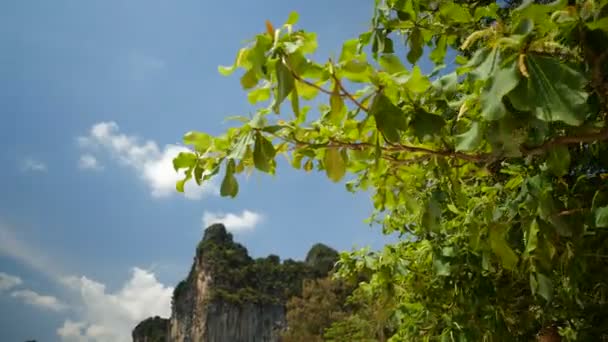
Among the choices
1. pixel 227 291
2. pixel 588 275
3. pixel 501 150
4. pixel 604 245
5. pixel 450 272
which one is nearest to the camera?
→ pixel 501 150

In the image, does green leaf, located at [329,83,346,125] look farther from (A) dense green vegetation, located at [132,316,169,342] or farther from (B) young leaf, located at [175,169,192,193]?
(A) dense green vegetation, located at [132,316,169,342]

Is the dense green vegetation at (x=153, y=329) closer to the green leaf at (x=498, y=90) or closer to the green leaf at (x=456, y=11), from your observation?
the green leaf at (x=456, y=11)

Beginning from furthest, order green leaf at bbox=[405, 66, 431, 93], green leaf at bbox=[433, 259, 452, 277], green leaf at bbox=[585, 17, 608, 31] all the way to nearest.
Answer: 1. green leaf at bbox=[433, 259, 452, 277]
2. green leaf at bbox=[405, 66, 431, 93]
3. green leaf at bbox=[585, 17, 608, 31]

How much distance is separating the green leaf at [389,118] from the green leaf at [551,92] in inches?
9.8

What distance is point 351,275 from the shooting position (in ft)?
11.6

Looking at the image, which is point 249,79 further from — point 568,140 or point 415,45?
point 415,45

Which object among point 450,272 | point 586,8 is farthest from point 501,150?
point 450,272

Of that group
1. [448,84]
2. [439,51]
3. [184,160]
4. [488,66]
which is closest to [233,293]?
[439,51]

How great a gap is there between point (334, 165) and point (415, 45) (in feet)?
2.47

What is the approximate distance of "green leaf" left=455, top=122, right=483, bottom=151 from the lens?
1.18 m

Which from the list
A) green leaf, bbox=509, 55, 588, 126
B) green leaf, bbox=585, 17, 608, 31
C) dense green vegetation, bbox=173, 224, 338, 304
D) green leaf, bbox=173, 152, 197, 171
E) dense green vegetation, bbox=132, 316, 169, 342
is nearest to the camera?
green leaf, bbox=509, 55, 588, 126

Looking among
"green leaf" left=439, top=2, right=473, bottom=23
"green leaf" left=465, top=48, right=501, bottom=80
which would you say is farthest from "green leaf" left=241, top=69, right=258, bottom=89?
"green leaf" left=439, top=2, right=473, bottom=23

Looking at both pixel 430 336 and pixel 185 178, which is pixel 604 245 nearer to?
pixel 430 336

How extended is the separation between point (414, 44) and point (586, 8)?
86 cm
